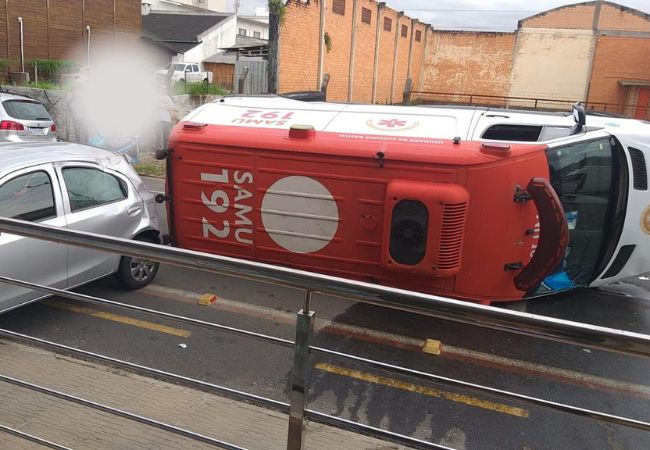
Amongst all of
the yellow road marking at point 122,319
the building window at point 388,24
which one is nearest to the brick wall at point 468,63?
the building window at point 388,24

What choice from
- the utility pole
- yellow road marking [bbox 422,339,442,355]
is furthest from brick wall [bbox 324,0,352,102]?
yellow road marking [bbox 422,339,442,355]

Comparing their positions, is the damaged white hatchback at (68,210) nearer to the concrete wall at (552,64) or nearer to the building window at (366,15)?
the building window at (366,15)

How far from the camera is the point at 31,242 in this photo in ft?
15.6

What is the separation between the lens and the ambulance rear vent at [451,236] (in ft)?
17.0

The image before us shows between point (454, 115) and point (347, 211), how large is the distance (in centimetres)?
154

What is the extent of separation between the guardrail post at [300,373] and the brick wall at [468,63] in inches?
1436

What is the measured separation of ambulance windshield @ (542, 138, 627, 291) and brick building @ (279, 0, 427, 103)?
1392 cm

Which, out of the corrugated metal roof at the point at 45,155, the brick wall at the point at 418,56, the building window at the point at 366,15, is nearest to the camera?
the corrugated metal roof at the point at 45,155

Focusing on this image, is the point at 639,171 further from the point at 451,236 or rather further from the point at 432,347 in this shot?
the point at 432,347

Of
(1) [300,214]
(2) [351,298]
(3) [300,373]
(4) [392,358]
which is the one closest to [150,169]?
(1) [300,214]

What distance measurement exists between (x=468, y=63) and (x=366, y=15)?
1210cm

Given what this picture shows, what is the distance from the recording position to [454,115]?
19.4 ft

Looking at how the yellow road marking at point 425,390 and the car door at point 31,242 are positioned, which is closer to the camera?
the yellow road marking at point 425,390

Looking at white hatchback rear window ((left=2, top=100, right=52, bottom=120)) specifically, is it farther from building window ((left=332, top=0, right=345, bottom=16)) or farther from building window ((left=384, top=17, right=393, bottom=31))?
building window ((left=384, top=17, right=393, bottom=31))
